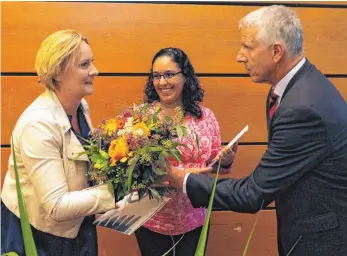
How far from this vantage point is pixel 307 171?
139 cm

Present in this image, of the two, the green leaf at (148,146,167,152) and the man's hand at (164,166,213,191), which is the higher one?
the green leaf at (148,146,167,152)

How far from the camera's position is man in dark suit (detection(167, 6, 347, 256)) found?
136 cm

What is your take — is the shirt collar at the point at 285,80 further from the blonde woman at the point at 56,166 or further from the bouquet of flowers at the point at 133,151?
the blonde woman at the point at 56,166

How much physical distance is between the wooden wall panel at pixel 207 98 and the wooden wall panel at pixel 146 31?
74mm

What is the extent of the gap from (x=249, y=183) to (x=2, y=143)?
5.29 feet

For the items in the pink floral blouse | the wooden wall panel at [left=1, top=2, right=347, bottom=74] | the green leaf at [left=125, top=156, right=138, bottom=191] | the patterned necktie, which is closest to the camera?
the green leaf at [left=125, top=156, right=138, bottom=191]

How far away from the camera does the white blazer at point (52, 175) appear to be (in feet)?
4.60

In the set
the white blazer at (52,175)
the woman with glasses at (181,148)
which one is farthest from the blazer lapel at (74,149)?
the woman with glasses at (181,148)

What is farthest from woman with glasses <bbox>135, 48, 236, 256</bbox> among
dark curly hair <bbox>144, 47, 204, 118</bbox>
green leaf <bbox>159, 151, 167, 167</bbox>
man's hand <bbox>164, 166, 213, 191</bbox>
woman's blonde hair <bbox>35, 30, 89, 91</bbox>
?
woman's blonde hair <bbox>35, 30, 89, 91</bbox>

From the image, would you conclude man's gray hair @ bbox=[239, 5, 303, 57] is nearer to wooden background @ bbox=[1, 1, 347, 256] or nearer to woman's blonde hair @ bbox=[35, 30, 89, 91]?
woman's blonde hair @ bbox=[35, 30, 89, 91]

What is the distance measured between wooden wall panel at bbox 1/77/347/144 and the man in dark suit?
1049mm

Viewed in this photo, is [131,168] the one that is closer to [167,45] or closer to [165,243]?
[165,243]

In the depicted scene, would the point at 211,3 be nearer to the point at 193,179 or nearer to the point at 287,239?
the point at 193,179

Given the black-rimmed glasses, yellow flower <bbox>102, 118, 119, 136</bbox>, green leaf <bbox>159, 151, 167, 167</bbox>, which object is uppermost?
the black-rimmed glasses
